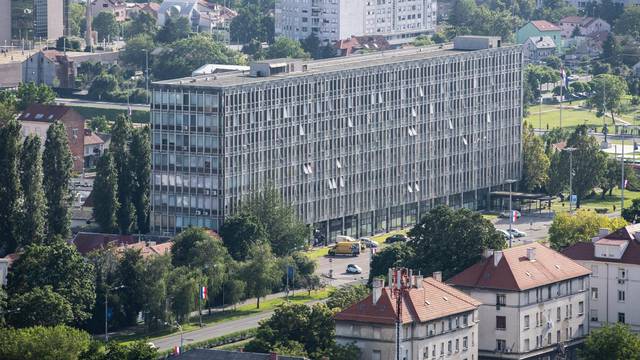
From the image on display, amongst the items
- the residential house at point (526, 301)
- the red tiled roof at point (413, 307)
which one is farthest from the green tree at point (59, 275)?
the residential house at point (526, 301)

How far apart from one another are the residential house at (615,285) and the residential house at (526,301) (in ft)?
11.6

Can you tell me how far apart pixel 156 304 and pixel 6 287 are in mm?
13458

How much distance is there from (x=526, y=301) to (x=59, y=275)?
1444 inches

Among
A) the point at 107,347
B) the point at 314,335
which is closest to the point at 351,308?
the point at 314,335

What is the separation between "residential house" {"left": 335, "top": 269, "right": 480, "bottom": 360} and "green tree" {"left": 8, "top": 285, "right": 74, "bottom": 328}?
76.7 feet

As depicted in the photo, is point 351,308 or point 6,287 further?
point 6,287

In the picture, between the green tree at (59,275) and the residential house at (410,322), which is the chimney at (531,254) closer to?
the residential house at (410,322)

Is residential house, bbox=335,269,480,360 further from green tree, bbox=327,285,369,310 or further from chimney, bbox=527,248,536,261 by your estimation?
chimney, bbox=527,248,536,261

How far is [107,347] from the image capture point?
175375 mm

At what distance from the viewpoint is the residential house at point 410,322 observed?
17475 cm

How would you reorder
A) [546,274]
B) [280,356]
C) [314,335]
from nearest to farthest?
[280,356], [314,335], [546,274]

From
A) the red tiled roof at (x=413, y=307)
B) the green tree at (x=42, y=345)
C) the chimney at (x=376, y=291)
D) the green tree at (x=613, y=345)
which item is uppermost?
the chimney at (x=376, y=291)

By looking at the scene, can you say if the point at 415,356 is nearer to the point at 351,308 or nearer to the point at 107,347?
the point at 351,308

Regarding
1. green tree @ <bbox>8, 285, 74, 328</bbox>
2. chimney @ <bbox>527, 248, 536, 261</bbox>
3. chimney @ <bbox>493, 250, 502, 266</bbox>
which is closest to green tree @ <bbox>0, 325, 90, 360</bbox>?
green tree @ <bbox>8, 285, 74, 328</bbox>
